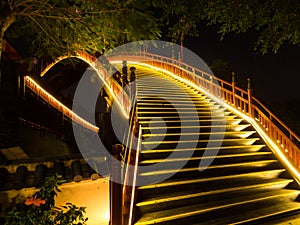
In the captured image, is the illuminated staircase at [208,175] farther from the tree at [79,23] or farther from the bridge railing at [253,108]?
the tree at [79,23]

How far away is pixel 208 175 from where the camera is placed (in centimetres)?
518

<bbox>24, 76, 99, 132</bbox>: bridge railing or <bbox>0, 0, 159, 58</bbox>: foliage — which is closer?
<bbox>0, 0, 159, 58</bbox>: foliage

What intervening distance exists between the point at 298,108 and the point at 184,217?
13.6 meters

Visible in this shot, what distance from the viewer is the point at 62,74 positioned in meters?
20.6

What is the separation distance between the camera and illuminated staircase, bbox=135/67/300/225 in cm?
431

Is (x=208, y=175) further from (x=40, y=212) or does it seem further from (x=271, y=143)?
(x=40, y=212)

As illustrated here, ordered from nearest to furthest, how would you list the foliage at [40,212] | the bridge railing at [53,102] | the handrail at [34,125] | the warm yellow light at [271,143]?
the foliage at [40,212] < the warm yellow light at [271,143] < the bridge railing at [53,102] < the handrail at [34,125]

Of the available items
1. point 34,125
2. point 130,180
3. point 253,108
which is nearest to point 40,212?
point 130,180

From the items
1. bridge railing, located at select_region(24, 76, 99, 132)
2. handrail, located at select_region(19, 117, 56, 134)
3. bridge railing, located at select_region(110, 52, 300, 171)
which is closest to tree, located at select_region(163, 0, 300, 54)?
bridge railing, located at select_region(110, 52, 300, 171)

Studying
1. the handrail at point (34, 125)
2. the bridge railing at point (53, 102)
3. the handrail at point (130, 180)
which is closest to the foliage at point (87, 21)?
the handrail at point (130, 180)

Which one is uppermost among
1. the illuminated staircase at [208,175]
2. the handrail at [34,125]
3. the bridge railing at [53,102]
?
the bridge railing at [53,102]

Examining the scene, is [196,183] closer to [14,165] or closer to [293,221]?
[293,221]

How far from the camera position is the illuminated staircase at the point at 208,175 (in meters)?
4.31

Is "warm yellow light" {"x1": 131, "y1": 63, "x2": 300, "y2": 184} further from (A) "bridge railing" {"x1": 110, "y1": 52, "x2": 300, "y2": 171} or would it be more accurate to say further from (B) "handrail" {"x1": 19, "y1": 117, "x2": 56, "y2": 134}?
(B) "handrail" {"x1": 19, "y1": 117, "x2": 56, "y2": 134}
